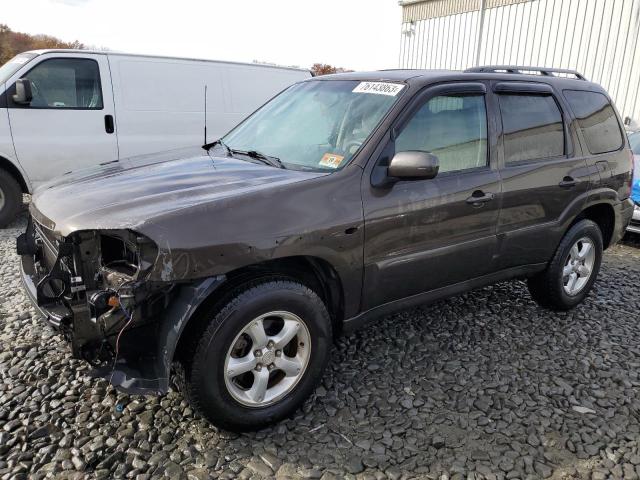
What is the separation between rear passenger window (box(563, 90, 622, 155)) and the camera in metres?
4.10

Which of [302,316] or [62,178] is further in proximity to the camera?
[62,178]

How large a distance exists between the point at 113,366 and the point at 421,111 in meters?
2.19

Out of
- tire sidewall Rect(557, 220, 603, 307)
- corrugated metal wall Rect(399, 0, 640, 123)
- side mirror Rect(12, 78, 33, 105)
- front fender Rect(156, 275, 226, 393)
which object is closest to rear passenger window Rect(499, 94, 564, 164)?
tire sidewall Rect(557, 220, 603, 307)

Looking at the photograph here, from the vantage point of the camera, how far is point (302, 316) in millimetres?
2645

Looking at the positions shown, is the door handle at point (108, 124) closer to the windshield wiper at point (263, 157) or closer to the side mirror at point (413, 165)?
the windshield wiper at point (263, 157)

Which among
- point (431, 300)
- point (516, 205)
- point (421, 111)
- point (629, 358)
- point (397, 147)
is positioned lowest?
point (629, 358)

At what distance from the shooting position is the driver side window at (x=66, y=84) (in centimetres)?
637

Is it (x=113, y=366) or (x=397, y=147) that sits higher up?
(x=397, y=147)

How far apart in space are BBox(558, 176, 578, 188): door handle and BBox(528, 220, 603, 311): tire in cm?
40

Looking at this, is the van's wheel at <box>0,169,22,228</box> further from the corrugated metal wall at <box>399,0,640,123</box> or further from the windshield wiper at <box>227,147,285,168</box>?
the corrugated metal wall at <box>399,0,640,123</box>

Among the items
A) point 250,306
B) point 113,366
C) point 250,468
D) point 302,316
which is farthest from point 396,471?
point 113,366

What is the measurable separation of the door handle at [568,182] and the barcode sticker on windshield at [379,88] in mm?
1552

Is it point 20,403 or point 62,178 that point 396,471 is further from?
point 62,178

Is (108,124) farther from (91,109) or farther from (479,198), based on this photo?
(479,198)
